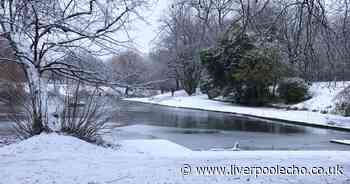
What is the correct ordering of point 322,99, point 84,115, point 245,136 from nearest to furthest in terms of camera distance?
point 84,115, point 245,136, point 322,99

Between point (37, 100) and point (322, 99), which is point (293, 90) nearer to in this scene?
point (322, 99)

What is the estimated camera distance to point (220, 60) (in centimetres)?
3909

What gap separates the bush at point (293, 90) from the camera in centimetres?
3503

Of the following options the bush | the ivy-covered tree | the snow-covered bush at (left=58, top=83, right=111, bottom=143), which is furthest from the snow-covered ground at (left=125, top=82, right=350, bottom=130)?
the snow-covered bush at (left=58, top=83, right=111, bottom=143)

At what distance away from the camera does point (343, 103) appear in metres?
27.5

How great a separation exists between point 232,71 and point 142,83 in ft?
93.0

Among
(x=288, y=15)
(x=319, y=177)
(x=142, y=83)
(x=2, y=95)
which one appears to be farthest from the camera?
(x=2, y=95)

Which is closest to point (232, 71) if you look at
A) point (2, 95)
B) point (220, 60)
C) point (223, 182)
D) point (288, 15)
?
point (220, 60)

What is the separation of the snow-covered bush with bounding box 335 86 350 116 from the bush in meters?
6.30

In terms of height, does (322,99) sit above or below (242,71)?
below

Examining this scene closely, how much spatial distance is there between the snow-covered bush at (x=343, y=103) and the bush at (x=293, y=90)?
6.30 m

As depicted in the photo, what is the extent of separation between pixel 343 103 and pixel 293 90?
7.90 m

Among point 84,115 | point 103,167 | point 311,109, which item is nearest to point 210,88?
point 311,109

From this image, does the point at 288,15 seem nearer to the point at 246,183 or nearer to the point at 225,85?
the point at 246,183
